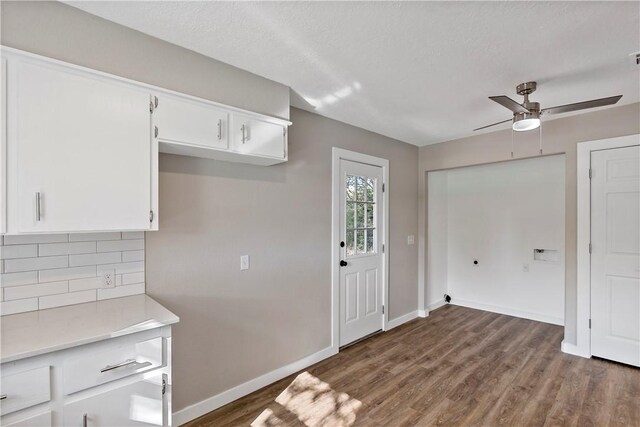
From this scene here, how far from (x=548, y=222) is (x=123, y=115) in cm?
502

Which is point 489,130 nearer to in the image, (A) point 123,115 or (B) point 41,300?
(A) point 123,115

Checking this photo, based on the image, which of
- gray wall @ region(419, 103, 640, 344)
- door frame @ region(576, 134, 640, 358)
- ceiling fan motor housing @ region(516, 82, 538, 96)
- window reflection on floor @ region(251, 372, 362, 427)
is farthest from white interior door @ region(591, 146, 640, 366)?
window reflection on floor @ region(251, 372, 362, 427)

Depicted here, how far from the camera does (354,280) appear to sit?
3.56m

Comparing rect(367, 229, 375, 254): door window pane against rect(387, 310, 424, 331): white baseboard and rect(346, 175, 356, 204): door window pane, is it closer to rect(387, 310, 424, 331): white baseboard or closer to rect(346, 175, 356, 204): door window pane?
rect(346, 175, 356, 204): door window pane

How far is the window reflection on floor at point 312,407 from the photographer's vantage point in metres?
2.16

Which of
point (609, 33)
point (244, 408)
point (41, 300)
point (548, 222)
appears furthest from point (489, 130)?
point (41, 300)

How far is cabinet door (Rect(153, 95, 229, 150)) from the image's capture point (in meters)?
1.82

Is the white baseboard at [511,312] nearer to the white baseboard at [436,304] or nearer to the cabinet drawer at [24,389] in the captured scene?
the white baseboard at [436,304]

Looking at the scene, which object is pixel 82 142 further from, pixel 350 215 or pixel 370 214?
pixel 370 214

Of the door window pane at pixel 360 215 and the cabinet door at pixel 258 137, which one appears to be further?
the door window pane at pixel 360 215

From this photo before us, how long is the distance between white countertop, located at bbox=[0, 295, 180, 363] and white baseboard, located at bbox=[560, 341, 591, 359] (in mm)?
3900

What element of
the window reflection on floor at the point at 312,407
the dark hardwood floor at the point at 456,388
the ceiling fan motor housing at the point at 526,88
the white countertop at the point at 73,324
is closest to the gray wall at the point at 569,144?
the dark hardwood floor at the point at 456,388

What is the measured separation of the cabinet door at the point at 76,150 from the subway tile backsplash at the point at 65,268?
28cm

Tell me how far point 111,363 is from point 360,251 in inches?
106
